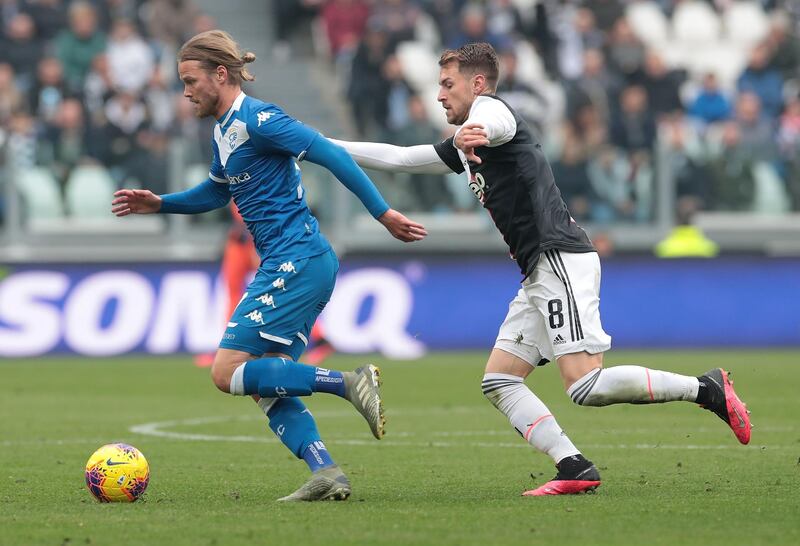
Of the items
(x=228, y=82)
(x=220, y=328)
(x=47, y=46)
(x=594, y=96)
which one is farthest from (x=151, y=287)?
(x=228, y=82)

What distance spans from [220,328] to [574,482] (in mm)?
11764

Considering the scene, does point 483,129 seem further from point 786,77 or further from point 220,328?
point 786,77

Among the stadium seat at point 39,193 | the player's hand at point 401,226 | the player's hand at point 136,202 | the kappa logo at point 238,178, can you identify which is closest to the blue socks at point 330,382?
the player's hand at point 401,226

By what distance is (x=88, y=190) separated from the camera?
1980 cm

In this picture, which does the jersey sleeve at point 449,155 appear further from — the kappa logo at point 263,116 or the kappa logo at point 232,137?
the kappa logo at point 232,137

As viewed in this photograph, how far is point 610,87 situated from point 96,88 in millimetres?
7909

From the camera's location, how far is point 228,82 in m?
7.64

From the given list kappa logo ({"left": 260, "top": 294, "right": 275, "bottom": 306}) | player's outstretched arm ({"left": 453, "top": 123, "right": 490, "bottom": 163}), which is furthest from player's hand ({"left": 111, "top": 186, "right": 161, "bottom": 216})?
player's outstretched arm ({"left": 453, "top": 123, "right": 490, "bottom": 163})

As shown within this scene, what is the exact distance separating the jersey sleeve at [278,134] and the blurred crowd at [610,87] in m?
12.5

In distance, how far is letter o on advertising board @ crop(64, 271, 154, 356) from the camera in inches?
736

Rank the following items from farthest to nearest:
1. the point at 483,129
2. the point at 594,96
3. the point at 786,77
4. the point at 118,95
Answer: the point at 786,77, the point at 594,96, the point at 118,95, the point at 483,129

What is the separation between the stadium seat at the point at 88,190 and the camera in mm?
19734

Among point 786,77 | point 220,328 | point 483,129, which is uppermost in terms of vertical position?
point 786,77

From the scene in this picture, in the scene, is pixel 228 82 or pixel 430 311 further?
pixel 430 311
